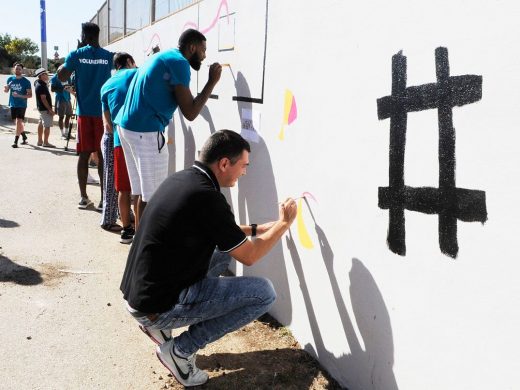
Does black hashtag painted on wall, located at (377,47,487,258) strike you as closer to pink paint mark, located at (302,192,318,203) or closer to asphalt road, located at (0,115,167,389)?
pink paint mark, located at (302,192,318,203)

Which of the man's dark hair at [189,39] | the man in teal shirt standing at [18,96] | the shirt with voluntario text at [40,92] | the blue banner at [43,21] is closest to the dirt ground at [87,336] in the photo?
the man's dark hair at [189,39]

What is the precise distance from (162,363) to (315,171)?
1.32 m

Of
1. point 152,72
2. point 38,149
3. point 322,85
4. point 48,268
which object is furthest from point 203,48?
point 38,149

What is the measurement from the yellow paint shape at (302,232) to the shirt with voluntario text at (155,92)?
1.41 metres

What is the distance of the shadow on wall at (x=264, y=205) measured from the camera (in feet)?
10.0

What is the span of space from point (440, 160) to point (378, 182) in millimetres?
365

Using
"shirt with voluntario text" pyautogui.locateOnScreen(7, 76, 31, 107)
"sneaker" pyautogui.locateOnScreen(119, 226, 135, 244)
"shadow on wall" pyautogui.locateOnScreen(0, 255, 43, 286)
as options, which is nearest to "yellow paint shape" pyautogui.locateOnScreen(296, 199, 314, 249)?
A: "shadow on wall" pyautogui.locateOnScreen(0, 255, 43, 286)

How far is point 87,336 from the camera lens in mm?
2963

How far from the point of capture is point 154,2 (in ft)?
19.4

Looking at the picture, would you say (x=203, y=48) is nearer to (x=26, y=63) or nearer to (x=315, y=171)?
(x=315, y=171)

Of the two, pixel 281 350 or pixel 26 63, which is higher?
pixel 26 63

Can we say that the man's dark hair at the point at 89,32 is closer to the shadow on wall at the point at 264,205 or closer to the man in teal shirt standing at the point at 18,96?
the shadow on wall at the point at 264,205

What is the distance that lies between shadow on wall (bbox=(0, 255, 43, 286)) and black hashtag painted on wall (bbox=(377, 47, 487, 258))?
9.40ft

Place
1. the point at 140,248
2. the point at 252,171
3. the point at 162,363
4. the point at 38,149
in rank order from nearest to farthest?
the point at 140,248, the point at 162,363, the point at 252,171, the point at 38,149
